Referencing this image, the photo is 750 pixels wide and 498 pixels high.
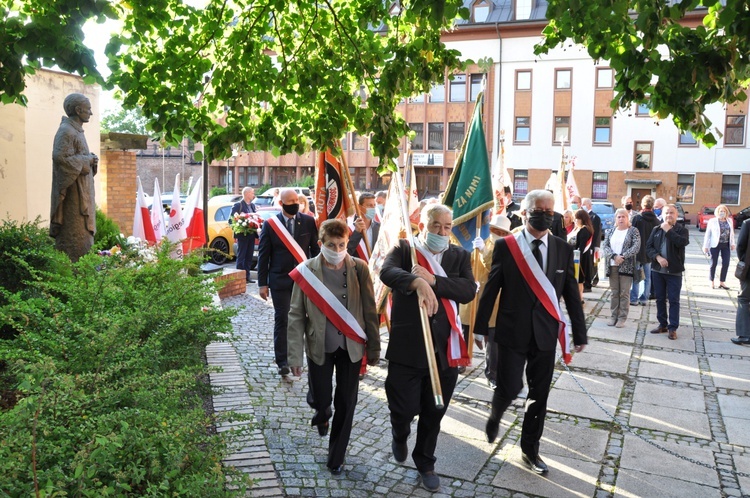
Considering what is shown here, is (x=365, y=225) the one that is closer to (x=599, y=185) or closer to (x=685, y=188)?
(x=599, y=185)

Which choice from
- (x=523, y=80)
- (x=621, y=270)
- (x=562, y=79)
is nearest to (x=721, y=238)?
(x=621, y=270)

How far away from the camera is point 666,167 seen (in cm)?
4597

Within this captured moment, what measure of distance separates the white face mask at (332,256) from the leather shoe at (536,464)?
81.4 inches

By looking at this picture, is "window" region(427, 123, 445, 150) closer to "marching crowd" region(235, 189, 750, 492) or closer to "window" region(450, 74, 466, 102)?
"window" region(450, 74, 466, 102)

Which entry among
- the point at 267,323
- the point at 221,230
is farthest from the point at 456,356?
the point at 221,230

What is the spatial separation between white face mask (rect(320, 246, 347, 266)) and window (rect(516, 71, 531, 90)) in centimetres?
4542

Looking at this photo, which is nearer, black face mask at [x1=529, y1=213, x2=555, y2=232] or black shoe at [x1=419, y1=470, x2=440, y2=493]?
black shoe at [x1=419, y1=470, x2=440, y2=493]

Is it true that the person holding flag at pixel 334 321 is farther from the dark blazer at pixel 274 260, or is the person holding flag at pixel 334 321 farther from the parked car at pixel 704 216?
the parked car at pixel 704 216

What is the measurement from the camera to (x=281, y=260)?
802 centimetres

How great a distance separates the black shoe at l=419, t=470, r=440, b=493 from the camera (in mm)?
5047

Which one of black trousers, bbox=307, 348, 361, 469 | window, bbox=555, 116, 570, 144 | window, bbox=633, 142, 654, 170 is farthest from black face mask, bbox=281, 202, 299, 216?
window, bbox=633, 142, 654, 170

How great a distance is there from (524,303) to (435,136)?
157 ft

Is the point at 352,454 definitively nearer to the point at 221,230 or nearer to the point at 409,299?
the point at 409,299

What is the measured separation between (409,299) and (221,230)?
1632 cm
